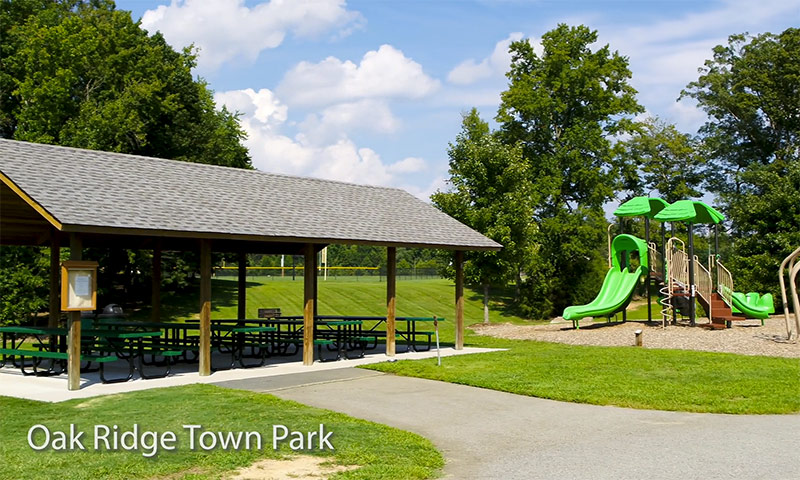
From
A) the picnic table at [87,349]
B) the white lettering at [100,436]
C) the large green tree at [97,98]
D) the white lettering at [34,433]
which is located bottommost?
the white lettering at [34,433]

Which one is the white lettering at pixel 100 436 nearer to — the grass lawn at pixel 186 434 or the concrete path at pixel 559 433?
the grass lawn at pixel 186 434

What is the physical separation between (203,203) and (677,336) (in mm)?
13973

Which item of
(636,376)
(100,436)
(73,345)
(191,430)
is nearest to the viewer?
(100,436)

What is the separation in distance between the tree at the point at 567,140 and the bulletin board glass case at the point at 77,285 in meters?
30.4

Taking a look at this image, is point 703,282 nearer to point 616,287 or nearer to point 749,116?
point 616,287

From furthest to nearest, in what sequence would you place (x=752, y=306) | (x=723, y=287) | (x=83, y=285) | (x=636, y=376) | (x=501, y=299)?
(x=501, y=299)
(x=752, y=306)
(x=723, y=287)
(x=636, y=376)
(x=83, y=285)

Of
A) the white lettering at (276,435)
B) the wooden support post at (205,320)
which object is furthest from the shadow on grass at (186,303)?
the white lettering at (276,435)

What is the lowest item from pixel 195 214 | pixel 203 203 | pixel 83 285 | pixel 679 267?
pixel 83 285

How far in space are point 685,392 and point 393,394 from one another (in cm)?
482

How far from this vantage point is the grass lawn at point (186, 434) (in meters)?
7.46

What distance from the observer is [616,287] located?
90.5ft

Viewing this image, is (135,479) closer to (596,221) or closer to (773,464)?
(773,464)

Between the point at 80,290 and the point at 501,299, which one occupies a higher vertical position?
the point at 80,290

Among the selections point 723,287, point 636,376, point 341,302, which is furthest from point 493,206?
point 636,376
